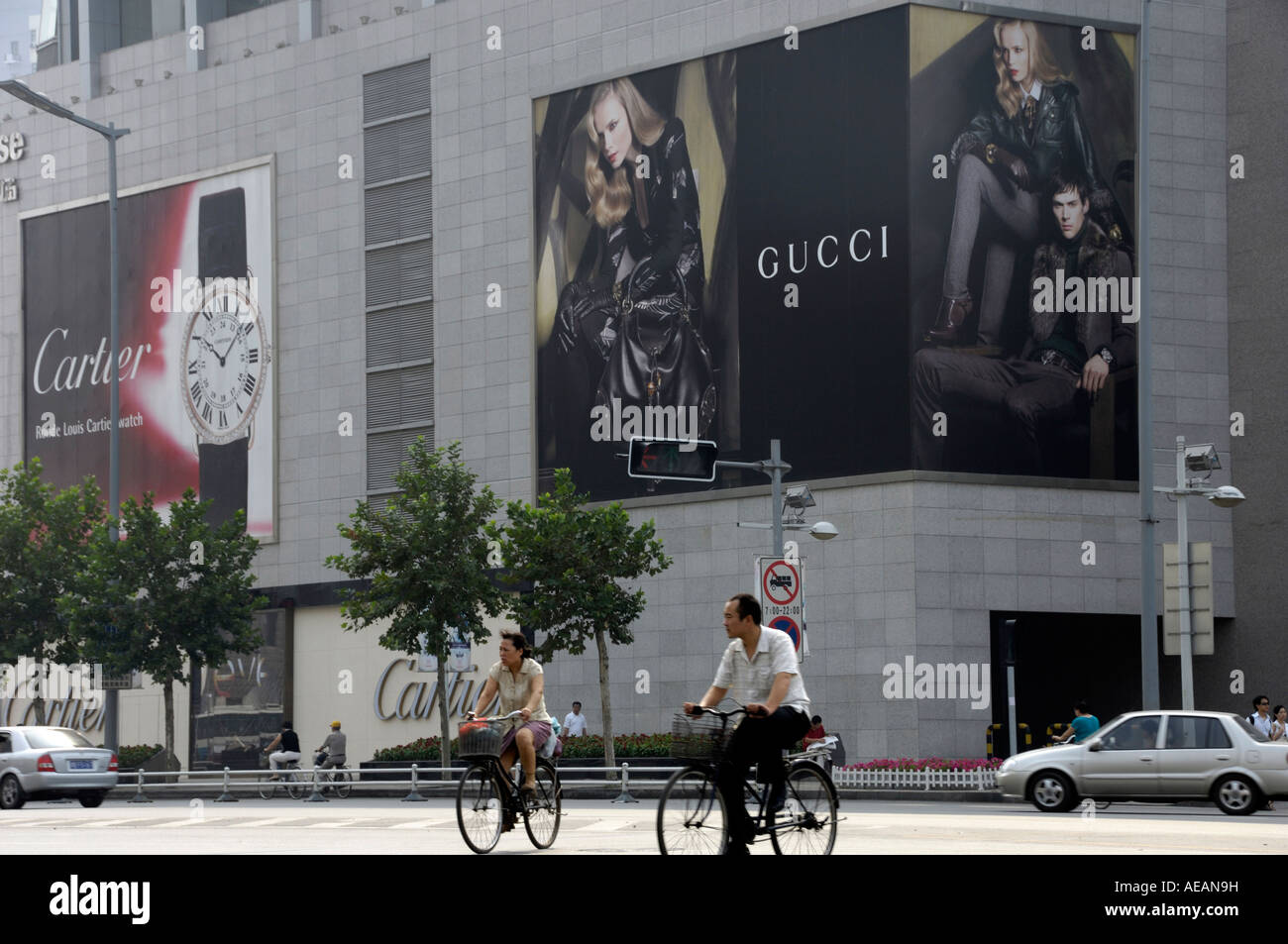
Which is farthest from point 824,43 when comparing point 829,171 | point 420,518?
point 420,518

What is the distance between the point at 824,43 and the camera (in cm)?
4297

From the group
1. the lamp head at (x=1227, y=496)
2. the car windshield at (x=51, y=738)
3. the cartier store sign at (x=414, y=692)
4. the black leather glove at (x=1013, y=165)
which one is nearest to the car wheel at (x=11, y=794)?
the car windshield at (x=51, y=738)

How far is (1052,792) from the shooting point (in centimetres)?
2489

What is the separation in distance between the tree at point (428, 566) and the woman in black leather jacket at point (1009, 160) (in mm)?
11039

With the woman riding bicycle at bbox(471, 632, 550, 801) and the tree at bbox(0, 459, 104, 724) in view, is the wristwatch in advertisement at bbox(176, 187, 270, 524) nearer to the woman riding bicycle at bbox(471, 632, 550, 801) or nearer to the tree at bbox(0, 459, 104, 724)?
the tree at bbox(0, 459, 104, 724)

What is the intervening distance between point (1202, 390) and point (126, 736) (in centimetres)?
3419

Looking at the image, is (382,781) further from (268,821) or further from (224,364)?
(224,364)

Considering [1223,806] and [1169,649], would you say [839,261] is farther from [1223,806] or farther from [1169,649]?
[1223,806]

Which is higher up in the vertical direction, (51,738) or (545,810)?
(545,810)

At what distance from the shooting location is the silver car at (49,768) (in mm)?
31500

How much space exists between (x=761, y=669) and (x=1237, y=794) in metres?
14.3

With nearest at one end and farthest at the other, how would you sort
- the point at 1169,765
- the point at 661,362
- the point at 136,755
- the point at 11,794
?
the point at 1169,765
the point at 11,794
the point at 661,362
the point at 136,755

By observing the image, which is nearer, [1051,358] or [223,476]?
[1051,358]

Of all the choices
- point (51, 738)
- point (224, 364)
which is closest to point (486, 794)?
point (51, 738)
